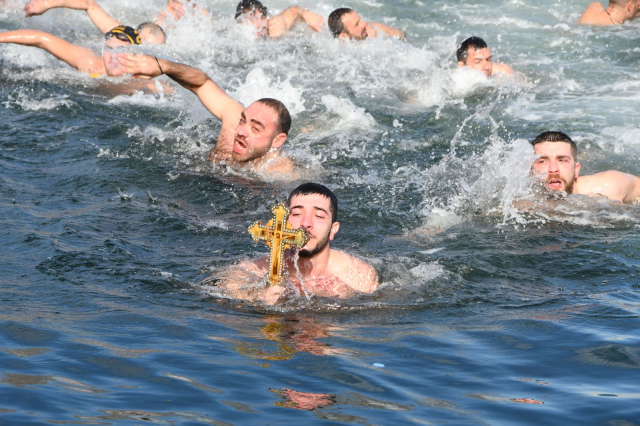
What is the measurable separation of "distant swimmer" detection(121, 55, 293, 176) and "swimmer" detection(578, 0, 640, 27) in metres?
8.99

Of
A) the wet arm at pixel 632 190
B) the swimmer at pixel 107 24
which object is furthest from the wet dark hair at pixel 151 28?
the wet arm at pixel 632 190

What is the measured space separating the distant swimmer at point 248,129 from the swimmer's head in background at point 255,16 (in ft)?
20.6

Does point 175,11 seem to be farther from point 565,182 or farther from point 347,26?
point 565,182

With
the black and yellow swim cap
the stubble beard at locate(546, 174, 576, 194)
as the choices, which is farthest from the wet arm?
the black and yellow swim cap

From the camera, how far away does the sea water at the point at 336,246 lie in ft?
14.4

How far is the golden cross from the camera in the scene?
504 centimetres

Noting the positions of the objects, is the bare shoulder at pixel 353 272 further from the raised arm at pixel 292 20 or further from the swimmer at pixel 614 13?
the swimmer at pixel 614 13

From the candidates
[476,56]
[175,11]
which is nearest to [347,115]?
[476,56]

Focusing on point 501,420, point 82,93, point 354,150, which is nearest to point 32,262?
point 501,420

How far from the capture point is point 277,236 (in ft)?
16.6

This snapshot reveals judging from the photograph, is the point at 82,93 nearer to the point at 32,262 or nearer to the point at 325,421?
the point at 32,262

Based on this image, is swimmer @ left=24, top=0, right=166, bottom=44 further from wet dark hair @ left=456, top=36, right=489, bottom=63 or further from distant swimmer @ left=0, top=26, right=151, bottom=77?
wet dark hair @ left=456, top=36, right=489, bottom=63

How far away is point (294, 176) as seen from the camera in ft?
29.1

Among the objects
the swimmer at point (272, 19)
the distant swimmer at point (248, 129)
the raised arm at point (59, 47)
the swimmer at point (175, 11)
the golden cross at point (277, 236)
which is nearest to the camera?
the golden cross at point (277, 236)
